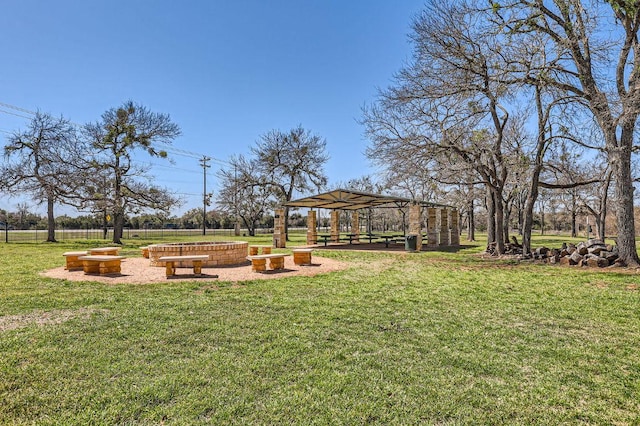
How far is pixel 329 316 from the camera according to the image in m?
4.65

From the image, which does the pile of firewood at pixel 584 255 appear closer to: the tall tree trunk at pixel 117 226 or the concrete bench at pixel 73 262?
the concrete bench at pixel 73 262

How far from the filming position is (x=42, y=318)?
444 cm

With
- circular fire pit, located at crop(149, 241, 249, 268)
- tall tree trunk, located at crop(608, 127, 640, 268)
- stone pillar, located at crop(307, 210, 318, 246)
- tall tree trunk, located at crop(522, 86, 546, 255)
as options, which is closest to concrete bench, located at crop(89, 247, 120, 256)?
circular fire pit, located at crop(149, 241, 249, 268)

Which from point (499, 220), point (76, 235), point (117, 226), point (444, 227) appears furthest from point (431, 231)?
point (76, 235)

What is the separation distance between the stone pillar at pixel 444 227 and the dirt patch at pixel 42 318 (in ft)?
59.4

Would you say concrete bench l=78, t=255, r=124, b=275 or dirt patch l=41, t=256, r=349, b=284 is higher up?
concrete bench l=78, t=255, r=124, b=275

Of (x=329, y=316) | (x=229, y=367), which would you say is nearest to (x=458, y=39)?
(x=329, y=316)

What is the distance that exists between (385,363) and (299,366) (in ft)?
2.64

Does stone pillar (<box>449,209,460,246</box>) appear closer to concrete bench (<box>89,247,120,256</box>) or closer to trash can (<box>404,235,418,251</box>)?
trash can (<box>404,235,418,251</box>)

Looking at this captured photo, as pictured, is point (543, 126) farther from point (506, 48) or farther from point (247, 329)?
point (247, 329)

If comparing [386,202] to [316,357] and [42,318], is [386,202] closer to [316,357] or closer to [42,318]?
[316,357]

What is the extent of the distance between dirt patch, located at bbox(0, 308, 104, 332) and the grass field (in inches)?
0.9

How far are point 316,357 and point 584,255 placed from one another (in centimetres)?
1043

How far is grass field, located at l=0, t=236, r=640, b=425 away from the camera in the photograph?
242 cm
